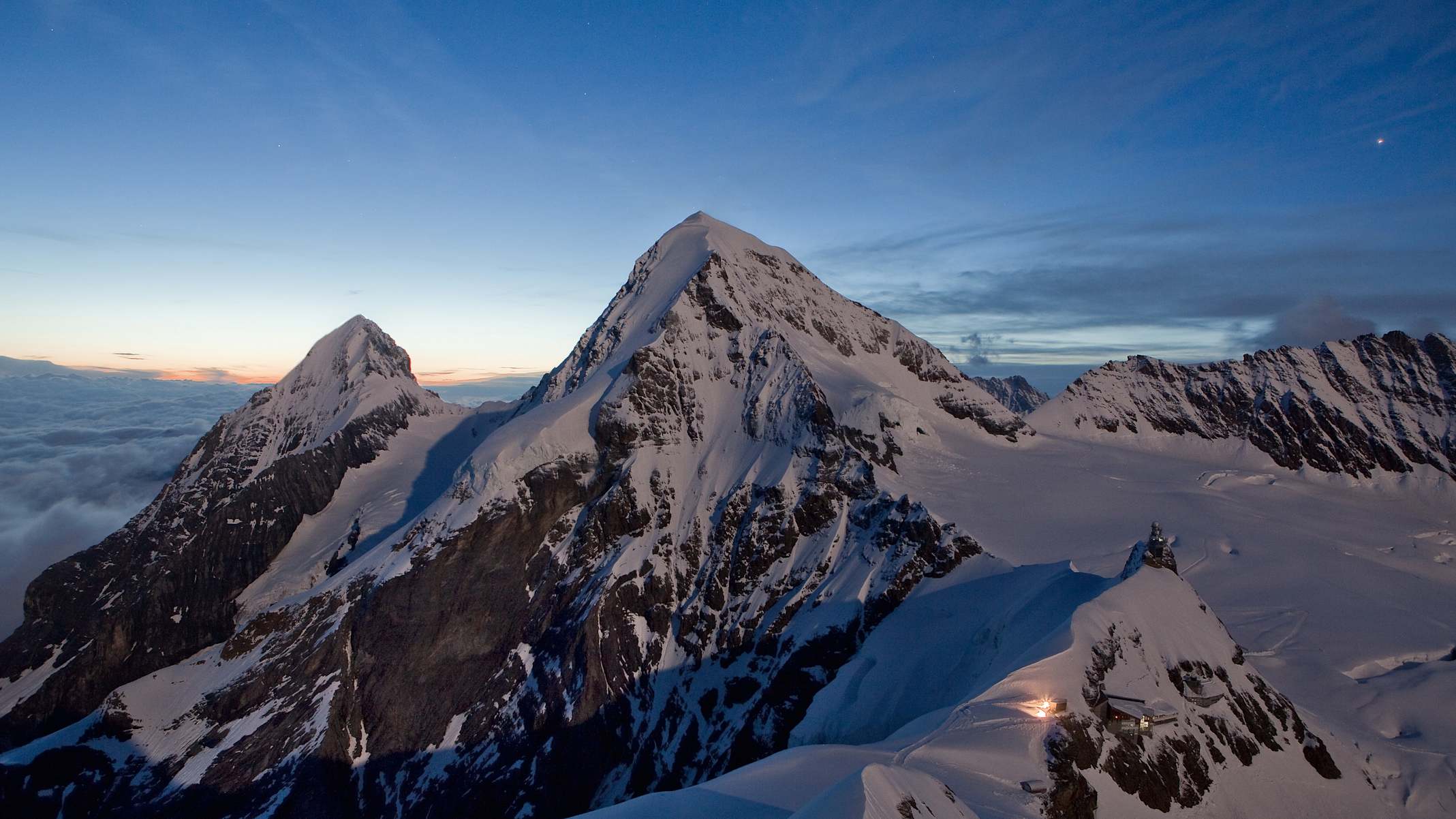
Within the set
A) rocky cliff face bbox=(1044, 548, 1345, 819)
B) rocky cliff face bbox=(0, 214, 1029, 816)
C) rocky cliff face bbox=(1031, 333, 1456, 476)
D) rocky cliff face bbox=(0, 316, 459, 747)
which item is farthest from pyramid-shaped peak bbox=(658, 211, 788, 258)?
rocky cliff face bbox=(1044, 548, 1345, 819)

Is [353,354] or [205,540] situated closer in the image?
[205,540]

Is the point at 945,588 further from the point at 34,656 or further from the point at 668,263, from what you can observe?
the point at 34,656

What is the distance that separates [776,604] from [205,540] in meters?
99.3

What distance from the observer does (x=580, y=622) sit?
3108 inches

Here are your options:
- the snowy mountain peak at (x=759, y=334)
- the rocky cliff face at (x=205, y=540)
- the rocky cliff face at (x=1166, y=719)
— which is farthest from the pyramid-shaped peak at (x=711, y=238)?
the rocky cliff face at (x=1166, y=719)

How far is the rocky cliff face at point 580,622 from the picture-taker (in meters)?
72.0

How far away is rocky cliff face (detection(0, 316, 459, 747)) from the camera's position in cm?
9988

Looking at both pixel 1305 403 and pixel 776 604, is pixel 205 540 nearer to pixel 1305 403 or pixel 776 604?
pixel 776 604

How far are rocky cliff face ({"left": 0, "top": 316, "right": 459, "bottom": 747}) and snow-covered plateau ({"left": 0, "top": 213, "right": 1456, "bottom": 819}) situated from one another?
2.03 ft

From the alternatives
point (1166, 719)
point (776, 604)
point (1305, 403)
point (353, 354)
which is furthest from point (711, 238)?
point (1305, 403)

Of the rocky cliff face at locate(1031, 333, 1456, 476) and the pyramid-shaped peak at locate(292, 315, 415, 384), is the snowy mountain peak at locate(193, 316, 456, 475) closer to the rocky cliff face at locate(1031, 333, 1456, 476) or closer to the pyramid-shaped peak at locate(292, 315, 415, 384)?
the pyramid-shaped peak at locate(292, 315, 415, 384)

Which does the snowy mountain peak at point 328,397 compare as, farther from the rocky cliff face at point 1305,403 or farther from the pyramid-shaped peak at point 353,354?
the rocky cliff face at point 1305,403

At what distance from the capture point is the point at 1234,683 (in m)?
46.8

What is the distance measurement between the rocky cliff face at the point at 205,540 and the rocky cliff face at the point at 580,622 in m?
5.97
